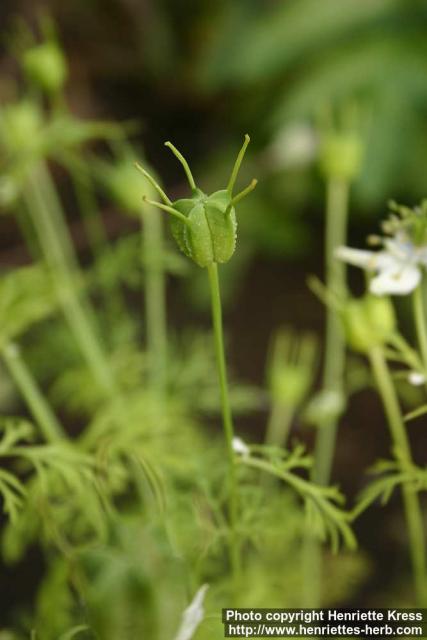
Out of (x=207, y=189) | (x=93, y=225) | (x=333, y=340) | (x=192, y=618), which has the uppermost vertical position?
(x=207, y=189)

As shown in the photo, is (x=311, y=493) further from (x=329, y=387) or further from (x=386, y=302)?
(x=329, y=387)

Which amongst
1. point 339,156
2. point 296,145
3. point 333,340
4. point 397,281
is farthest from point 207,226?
point 296,145

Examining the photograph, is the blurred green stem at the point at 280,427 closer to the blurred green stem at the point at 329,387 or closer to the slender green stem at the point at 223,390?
the blurred green stem at the point at 329,387

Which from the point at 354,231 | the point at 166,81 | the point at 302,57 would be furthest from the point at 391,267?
the point at 166,81

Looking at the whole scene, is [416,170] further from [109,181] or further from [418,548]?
[418,548]

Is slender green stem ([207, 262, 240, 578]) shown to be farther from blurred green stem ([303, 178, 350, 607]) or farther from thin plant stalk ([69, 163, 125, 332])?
thin plant stalk ([69, 163, 125, 332])

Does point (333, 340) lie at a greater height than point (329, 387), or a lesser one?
greater
